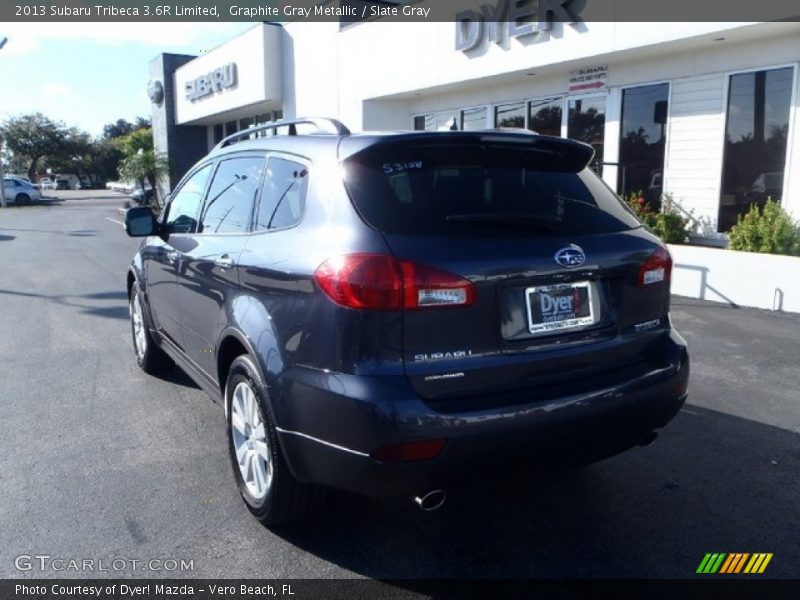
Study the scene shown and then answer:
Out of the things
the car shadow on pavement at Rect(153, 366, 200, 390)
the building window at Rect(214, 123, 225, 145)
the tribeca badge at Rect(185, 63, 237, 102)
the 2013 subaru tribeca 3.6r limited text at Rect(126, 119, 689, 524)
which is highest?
the tribeca badge at Rect(185, 63, 237, 102)

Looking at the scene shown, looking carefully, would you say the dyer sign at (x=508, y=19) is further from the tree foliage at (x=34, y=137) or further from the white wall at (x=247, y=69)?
the tree foliage at (x=34, y=137)

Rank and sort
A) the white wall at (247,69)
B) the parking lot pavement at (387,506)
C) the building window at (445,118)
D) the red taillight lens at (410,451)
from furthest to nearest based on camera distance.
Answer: the white wall at (247,69) → the building window at (445,118) → the parking lot pavement at (387,506) → the red taillight lens at (410,451)

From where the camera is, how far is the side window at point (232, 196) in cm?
361

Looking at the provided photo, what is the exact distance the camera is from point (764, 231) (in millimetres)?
8172

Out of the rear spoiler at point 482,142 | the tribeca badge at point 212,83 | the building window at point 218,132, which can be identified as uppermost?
the tribeca badge at point 212,83

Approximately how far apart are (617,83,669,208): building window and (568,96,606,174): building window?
430 millimetres

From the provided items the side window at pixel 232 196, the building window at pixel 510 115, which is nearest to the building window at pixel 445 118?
the building window at pixel 510 115

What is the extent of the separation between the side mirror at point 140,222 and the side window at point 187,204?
114mm

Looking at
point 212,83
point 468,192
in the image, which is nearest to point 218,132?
point 212,83

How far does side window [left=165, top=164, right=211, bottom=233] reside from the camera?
4.45 m

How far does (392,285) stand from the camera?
2.53m

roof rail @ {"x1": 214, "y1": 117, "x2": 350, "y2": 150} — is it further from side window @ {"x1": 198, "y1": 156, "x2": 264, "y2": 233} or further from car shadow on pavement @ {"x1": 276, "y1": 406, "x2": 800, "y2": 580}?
car shadow on pavement @ {"x1": 276, "y1": 406, "x2": 800, "y2": 580}

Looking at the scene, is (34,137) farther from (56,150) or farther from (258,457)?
(258,457)

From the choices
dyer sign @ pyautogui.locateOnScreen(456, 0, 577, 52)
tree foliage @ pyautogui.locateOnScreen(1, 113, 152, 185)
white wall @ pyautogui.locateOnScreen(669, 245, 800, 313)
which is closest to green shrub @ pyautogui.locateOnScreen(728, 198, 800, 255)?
white wall @ pyautogui.locateOnScreen(669, 245, 800, 313)
